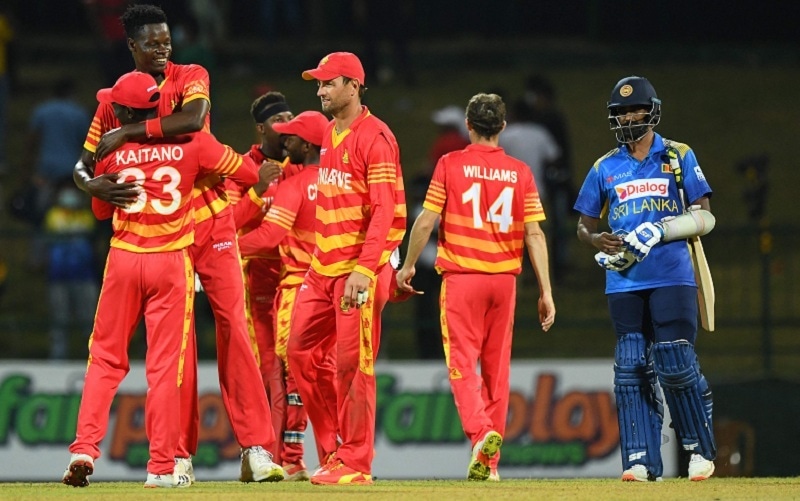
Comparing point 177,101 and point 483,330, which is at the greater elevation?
point 177,101

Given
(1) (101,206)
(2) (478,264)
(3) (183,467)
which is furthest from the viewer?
(2) (478,264)

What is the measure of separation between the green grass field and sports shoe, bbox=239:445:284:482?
17cm

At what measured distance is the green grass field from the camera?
8.57 metres

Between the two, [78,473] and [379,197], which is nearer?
[78,473]

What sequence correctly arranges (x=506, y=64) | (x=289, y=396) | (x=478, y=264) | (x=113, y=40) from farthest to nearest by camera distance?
(x=506, y=64)
(x=113, y=40)
(x=289, y=396)
(x=478, y=264)

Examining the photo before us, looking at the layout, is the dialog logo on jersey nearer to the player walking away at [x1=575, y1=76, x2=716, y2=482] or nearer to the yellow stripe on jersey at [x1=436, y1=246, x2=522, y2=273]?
the player walking away at [x1=575, y1=76, x2=716, y2=482]

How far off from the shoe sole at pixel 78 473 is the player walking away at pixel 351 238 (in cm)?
137

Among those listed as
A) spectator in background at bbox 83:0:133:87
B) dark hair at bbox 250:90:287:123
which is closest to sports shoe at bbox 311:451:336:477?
dark hair at bbox 250:90:287:123

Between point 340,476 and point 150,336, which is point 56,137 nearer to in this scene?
point 150,336

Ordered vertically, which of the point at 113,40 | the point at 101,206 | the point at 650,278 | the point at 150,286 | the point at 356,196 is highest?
the point at 113,40

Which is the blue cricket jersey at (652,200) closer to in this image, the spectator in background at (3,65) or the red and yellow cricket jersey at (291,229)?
the red and yellow cricket jersey at (291,229)

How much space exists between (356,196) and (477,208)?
148 cm

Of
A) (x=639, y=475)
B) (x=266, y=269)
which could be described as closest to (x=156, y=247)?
(x=266, y=269)

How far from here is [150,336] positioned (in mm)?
9312
